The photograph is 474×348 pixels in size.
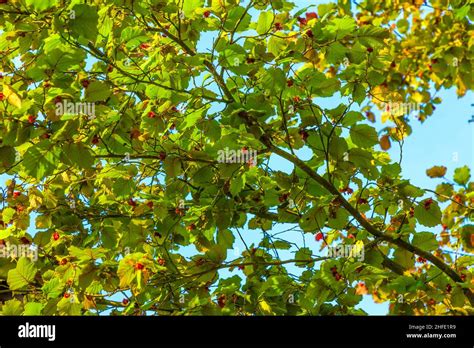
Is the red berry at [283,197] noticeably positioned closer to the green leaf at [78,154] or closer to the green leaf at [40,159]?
the green leaf at [78,154]

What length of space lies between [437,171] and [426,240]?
4.36 ft

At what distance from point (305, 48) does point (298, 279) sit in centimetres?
178

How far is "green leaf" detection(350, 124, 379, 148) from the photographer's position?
4.18 m

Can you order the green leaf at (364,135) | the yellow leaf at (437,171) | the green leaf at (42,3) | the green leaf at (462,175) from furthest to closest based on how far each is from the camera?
1. the yellow leaf at (437,171)
2. the green leaf at (462,175)
3. the green leaf at (364,135)
4. the green leaf at (42,3)

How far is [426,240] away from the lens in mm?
4359

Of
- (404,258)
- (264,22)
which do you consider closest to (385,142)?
(404,258)

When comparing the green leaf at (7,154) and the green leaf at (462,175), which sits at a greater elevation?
the green leaf at (462,175)

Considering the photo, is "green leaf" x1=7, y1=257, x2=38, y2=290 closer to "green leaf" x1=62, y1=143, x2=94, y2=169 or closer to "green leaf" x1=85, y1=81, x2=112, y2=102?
"green leaf" x1=62, y1=143, x2=94, y2=169

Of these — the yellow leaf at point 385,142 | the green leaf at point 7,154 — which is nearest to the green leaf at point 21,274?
the green leaf at point 7,154

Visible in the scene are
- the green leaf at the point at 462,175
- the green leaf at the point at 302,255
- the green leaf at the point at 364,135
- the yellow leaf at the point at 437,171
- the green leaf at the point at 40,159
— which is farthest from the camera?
the yellow leaf at the point at 437,171

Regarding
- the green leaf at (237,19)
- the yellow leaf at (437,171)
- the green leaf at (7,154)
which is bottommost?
the green leaf at (7,154)

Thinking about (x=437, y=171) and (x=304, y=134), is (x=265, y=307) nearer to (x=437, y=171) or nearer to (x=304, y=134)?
(x=304, y=134)

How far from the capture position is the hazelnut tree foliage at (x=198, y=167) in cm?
387

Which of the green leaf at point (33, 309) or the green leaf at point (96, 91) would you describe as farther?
the green leaf at point (33, 309)
